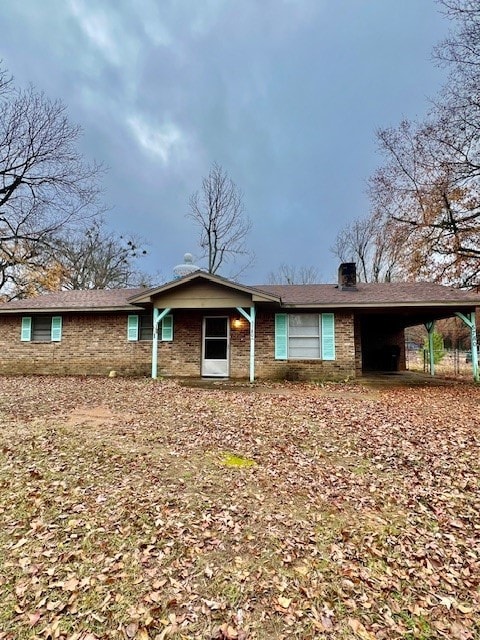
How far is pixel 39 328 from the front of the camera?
13133 millimetres

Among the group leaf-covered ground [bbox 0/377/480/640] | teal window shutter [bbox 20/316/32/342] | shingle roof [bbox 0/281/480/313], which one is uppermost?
shingle roof [bbox 0/281/480/313]

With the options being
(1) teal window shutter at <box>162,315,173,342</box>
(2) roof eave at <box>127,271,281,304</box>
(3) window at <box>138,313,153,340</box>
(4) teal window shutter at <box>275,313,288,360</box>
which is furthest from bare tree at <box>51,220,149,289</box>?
(4) teal window shutter at <box>275,313,288,360</box>

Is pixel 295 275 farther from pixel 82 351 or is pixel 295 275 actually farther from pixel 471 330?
pixel 82 351

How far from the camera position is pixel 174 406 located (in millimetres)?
7289

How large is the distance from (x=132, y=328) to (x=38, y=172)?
30.0ft

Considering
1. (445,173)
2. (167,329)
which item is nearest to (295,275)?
(445,173)

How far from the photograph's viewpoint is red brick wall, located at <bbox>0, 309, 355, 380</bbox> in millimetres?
11344

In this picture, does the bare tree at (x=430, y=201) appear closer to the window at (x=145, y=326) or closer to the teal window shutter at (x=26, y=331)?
the window at (x=145, y=326)

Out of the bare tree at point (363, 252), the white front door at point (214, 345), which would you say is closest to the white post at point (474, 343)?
the white front door at point (214, 345)

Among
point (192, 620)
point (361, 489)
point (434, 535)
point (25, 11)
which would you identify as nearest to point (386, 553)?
point (434, 535)

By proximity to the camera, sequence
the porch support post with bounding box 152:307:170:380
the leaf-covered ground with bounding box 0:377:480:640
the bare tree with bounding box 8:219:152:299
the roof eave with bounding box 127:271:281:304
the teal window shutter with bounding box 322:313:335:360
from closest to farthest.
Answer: the leaf-covered ground with bounding box 0:377:480:640
the roof eave with bounding box 127:271:281:304
the porch support post with bounding box 152:307:170:380
the teal window shutter with bounding box 322:313:335:360
the bare tree with bounding box 8:219:152:299

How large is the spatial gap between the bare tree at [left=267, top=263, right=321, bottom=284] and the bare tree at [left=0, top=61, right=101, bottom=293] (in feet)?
66.4

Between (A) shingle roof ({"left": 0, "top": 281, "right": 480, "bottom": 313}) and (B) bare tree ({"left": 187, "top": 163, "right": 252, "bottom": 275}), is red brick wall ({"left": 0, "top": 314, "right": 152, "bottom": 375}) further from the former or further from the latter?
(B) bare tree ({"left": 187, "top": 163, "right": 252, "bottom": 275})

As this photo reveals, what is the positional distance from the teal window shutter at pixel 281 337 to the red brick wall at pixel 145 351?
0.18 meters
